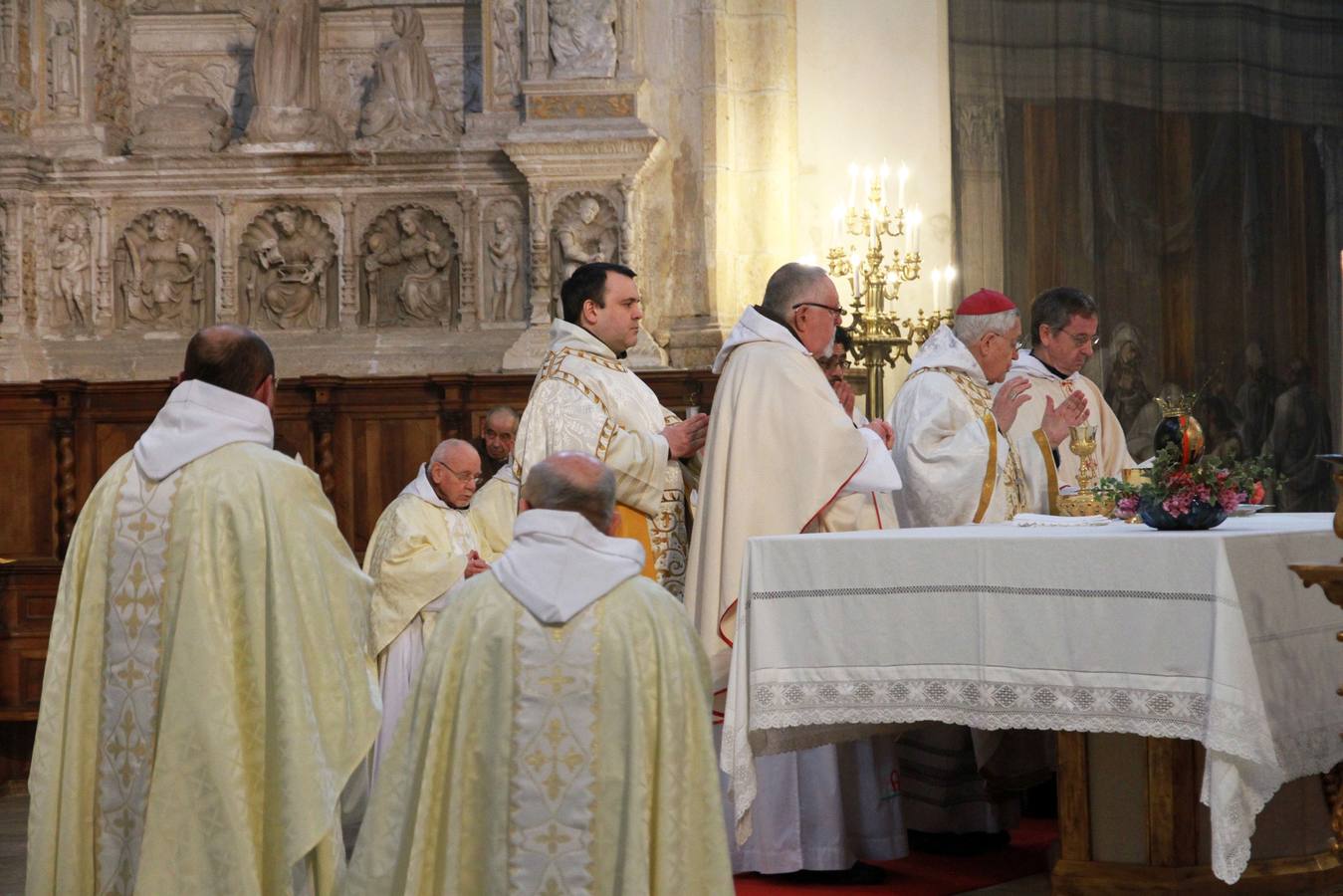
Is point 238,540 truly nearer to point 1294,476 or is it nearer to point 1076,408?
point 1076,408

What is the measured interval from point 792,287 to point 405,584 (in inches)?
95.8

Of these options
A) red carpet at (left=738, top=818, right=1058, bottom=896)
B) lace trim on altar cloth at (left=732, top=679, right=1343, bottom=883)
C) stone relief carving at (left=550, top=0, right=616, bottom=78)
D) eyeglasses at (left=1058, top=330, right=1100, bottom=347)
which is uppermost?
stone relief carving at (left=550, top=0, right=616, bottom=78)

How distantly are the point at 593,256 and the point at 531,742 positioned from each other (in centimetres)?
667

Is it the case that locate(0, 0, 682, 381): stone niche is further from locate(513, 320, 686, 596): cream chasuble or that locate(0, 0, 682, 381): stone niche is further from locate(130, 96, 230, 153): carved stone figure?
locate(513, 320, 686, 596): cream chasuble

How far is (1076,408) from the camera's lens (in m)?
5.93

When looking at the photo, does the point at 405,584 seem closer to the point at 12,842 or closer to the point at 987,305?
the point at 12,842

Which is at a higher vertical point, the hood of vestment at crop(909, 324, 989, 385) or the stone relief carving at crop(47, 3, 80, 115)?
the stone relief carving at crop(47, 3, 80, 115)

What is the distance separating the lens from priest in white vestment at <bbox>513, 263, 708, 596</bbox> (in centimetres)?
567

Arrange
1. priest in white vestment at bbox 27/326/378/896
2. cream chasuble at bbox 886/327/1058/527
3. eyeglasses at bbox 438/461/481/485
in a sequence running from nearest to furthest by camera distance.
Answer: priest in white vestment at bbox 27/326/378/896 → cream chasuble at bbox 886/327/1058/527 → eyeglasses at bbox 438/461/481/485

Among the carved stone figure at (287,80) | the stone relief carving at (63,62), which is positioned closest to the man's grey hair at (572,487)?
the carved stone figure at (287,80)

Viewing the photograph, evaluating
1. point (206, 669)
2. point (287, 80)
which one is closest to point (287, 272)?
point (287, 80)

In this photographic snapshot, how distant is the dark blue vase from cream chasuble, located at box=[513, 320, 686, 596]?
1.64 meters

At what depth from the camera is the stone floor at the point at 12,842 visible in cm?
628

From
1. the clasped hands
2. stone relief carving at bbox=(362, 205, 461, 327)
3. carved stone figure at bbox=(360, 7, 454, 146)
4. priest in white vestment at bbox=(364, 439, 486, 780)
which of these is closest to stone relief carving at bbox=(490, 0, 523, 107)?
carved stone figure at bbox=(360, 7, 454, 146)
